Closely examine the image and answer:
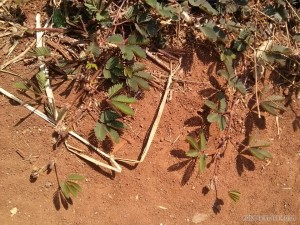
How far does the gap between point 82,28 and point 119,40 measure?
229 mm

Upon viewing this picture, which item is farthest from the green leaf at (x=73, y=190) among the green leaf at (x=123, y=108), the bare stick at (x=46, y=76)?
the green leaf at (x=123, y=108)

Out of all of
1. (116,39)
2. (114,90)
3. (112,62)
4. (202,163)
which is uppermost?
(116,39)

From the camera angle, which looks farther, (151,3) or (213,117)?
(213,117)

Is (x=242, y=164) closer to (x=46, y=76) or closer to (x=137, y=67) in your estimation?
(x=137, y=67)

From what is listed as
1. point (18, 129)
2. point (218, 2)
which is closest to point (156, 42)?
point (218, 2)

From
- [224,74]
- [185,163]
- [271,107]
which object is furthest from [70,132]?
[271,107]

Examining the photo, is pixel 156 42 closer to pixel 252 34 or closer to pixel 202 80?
pixel 202 80

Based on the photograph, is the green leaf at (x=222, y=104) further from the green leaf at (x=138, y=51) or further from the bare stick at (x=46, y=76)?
→ the bare stick at (x=46, y=76)

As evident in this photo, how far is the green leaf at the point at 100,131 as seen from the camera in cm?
219

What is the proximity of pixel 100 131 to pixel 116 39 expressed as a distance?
0.48 m

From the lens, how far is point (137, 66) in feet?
7.34

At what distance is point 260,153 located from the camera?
2.36 m

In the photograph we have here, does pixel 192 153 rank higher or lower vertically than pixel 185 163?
higher

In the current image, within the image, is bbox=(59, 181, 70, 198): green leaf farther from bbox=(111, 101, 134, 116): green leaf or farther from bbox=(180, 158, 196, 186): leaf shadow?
bbox=(180, 158, 196, 186): leaf shadow
